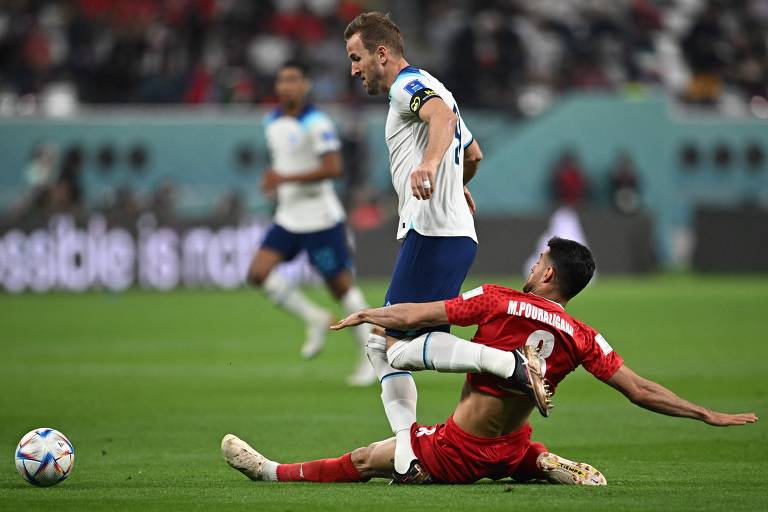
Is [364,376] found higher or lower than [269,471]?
lower

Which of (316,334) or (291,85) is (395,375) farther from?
(291,85)

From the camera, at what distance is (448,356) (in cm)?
674

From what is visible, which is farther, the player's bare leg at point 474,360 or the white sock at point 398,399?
the white sock at point 398,399

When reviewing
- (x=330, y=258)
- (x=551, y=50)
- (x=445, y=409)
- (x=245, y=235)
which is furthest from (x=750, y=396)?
(x=551, y=50)

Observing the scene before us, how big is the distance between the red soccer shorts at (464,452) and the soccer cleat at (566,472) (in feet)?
0.44

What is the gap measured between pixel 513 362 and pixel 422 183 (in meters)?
0.95

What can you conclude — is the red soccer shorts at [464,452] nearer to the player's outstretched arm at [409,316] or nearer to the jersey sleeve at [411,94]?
the player's outstretched arm at [409,316]

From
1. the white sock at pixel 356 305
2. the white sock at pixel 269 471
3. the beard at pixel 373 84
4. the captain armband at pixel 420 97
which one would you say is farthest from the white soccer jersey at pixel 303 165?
the white sock at pixel 269 471

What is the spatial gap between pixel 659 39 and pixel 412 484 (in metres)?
28.4

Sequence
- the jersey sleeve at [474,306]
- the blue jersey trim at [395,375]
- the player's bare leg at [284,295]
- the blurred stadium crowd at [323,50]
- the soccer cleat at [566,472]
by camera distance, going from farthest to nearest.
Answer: the blurred stadium crowd at [323,50] → the player's bare leg at [284,295] → the blue jersey trim at [395,375] → the soccer cleat at [566,472] → the jersey sleeve at [474,306]

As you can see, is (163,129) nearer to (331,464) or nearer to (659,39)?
(659,39)

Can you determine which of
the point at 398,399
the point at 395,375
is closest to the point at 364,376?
the point at 395,375

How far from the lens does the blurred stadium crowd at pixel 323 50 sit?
29125mm

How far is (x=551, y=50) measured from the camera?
32.7 metres
